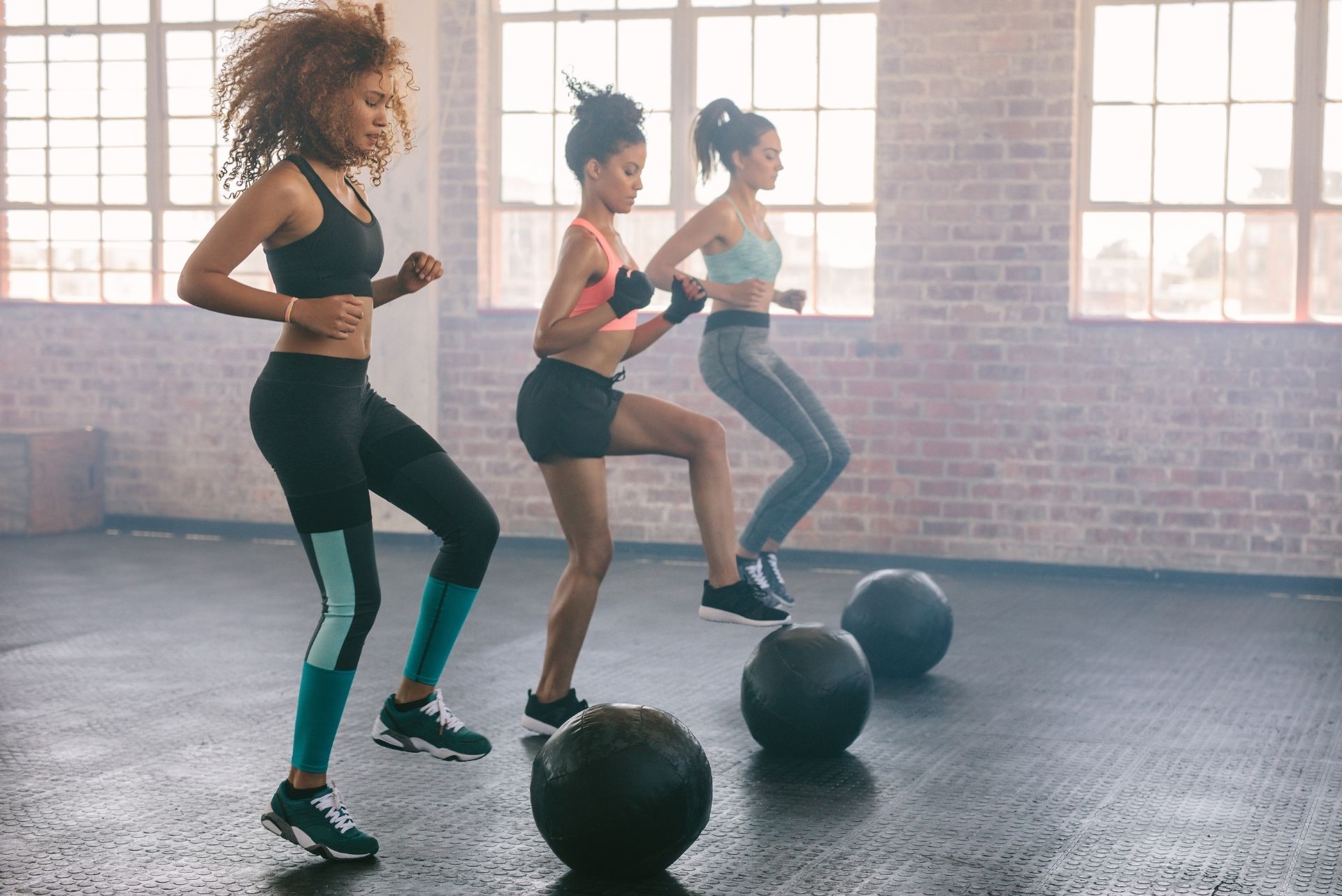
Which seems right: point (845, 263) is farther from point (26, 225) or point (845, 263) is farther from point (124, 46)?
point (26, 225)

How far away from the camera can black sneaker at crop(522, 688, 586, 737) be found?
403cm

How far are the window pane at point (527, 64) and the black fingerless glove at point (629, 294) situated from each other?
451 cm

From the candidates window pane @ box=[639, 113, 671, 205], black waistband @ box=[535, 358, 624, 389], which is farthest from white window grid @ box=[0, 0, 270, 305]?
black waistband @ box=[535, 358, 624, 389]

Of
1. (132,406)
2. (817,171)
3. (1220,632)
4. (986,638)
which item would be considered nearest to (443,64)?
(817,171)

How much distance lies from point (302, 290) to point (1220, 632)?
13.8 feet

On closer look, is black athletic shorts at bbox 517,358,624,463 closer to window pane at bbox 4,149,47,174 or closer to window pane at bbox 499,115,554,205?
window pane at bbox 499,115,554,205

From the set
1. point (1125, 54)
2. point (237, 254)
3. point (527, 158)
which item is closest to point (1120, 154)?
point (1125, 54)

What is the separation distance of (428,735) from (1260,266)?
5216 mm

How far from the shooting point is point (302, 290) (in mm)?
2967

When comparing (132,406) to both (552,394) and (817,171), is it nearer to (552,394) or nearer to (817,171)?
(817,171)

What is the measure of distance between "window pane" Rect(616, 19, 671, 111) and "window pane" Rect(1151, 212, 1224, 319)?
8.59ft

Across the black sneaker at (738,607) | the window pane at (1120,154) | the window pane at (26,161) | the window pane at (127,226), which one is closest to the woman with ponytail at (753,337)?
the black sneaker at (738,607)

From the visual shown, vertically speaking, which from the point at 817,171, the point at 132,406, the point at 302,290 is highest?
the point at 817,171

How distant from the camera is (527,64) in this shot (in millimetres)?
8133
